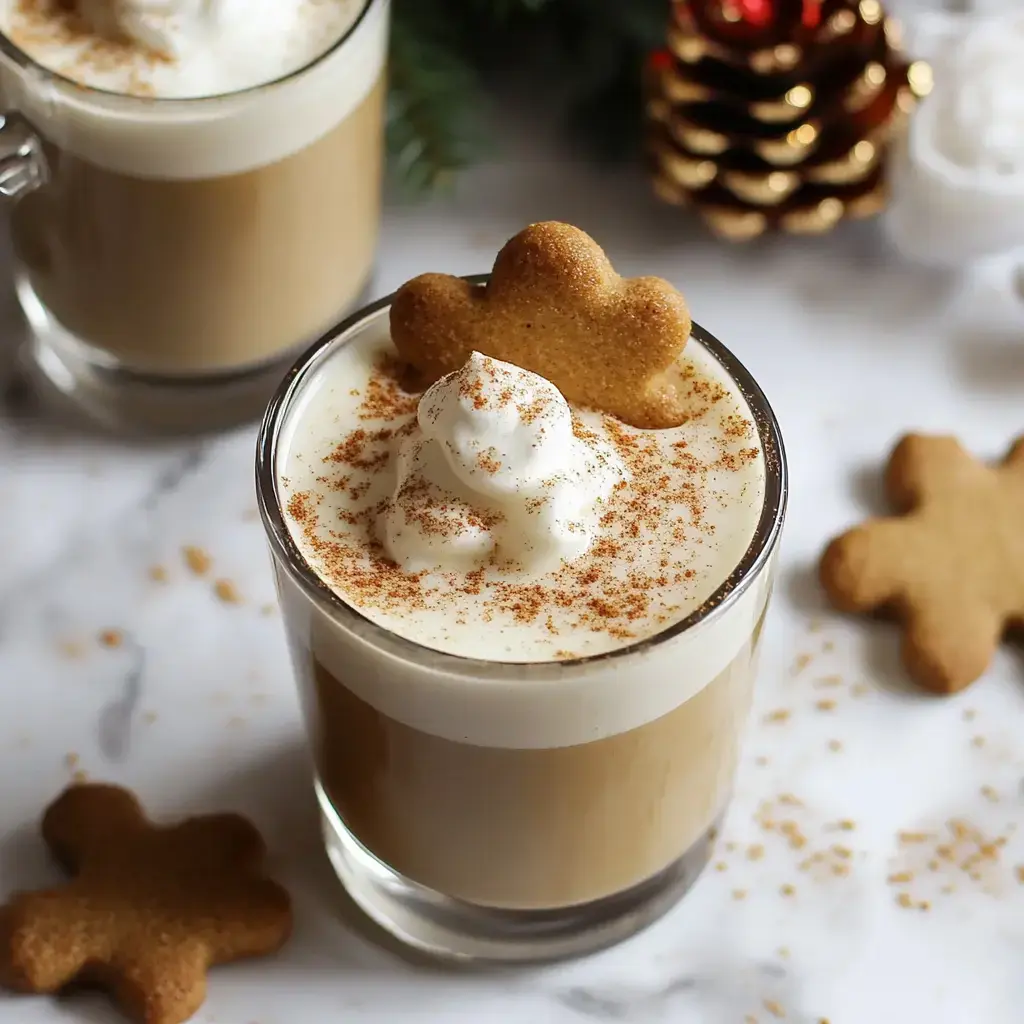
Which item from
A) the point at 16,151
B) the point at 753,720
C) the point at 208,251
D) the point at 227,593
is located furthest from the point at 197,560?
the point at 753,720

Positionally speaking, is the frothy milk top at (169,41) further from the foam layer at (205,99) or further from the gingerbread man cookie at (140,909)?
the gingerbread man cookie at (140,909)

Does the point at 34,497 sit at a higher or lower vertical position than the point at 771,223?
lower

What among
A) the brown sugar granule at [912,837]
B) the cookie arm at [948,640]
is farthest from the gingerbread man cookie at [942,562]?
the brown sugar granule at [912,837]

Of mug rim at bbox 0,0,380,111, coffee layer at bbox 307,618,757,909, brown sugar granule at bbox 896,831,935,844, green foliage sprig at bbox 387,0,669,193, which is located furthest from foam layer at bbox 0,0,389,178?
brown sugar granule at bbox 896,831,935,844

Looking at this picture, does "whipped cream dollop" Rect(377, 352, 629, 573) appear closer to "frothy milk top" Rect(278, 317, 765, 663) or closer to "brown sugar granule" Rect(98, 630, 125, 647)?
"frothy milk top" Rect(278, 317, 765, 663)

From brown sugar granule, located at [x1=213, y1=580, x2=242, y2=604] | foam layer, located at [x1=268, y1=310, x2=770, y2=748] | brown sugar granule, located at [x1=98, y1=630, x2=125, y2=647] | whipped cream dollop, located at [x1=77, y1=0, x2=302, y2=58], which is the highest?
whipped cream dollop, located at [x1=77, y1=0, x2=302, y2=58]

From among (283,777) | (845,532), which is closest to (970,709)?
(845,532)

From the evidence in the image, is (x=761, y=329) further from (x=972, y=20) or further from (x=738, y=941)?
(x=738, y=941)
